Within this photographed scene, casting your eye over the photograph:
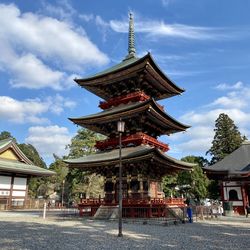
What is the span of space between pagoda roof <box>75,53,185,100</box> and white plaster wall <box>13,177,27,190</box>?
18.8 meters

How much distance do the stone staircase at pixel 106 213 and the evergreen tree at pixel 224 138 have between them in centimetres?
4200

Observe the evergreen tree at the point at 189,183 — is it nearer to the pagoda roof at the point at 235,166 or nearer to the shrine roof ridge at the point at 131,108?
the pagoda roof at the point at 235,166

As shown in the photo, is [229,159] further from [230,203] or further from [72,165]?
[72,165]

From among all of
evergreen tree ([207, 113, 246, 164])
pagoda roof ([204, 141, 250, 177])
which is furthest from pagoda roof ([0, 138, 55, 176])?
evergreen tree ([207, 113, 246, 164])

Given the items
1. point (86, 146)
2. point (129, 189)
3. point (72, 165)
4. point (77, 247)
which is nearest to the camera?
point (77, 247)

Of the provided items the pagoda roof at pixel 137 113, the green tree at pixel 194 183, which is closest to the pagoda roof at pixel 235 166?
the pagoda roof at pixel 137 113

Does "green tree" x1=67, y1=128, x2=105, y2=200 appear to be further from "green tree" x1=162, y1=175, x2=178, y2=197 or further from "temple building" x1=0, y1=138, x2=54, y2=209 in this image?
"green tree" x1=162, y1=175, x2=178, y2=197

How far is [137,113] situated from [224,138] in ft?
140

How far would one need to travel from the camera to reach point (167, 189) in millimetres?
60469

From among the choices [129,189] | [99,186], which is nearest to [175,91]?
[129,189]

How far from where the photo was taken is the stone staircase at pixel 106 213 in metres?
24.5

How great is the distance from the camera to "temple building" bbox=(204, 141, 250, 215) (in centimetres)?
3148

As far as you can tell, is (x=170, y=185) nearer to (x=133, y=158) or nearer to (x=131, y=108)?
(x=131, y=108)

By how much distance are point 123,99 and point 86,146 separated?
2520cm
